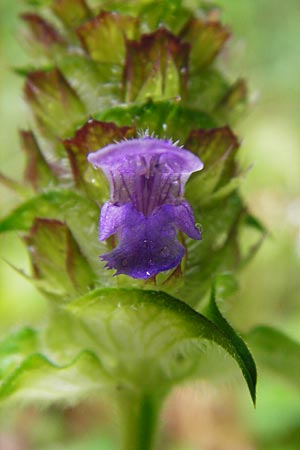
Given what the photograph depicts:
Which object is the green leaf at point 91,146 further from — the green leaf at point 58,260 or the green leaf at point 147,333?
the green leaf at point 147,333

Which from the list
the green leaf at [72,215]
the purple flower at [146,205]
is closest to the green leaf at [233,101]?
the green leaf at [72,215]

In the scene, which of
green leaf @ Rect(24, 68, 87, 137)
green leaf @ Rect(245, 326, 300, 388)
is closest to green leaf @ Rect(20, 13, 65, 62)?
green leaf @ Rect(24, 68, 87, 137)

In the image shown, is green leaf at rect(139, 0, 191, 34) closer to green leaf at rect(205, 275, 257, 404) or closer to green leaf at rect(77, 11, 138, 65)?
green leaf at rect(77, 11, 138, 65)

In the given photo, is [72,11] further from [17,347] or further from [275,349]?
[275,349]

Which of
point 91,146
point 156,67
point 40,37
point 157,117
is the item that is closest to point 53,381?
point 91,146

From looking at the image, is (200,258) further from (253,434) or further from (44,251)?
(253,434)
